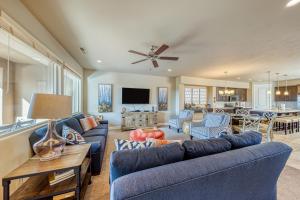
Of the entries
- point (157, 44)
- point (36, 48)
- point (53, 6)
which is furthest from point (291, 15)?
point (36, 48)

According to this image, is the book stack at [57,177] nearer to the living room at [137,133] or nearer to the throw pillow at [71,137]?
the living room at [137,133]

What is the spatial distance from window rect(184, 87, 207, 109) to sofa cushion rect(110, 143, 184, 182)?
22.0 feet

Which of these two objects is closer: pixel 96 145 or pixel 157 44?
pixel 96 145

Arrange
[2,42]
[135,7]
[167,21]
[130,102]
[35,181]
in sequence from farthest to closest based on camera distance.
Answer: [130,102], [167,21], [135,7], [2,42], [35,181]

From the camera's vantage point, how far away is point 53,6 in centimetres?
200

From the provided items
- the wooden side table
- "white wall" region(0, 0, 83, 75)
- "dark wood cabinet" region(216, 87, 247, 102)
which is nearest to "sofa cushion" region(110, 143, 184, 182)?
the wooden side table

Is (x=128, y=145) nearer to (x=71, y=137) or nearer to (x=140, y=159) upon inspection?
(x=140, y=159)

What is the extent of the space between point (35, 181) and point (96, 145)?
0.90 meters

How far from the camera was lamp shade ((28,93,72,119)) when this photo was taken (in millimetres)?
1439

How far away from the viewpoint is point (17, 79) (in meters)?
2.12

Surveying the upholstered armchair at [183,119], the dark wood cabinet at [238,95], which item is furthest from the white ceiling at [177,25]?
the dark wood cabinet at [238,95]

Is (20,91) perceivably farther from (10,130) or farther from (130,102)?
(130,102)

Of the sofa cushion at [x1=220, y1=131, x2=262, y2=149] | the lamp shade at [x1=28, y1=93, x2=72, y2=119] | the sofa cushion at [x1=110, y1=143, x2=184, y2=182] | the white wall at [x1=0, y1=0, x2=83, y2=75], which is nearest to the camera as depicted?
the sofa cushion at [x1=110, y1=143, x2=184, y2=182]

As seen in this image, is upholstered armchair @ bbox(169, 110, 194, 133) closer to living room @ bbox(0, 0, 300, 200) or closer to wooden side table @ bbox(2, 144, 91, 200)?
living room @ bbox(0, 0, 300, 200)
